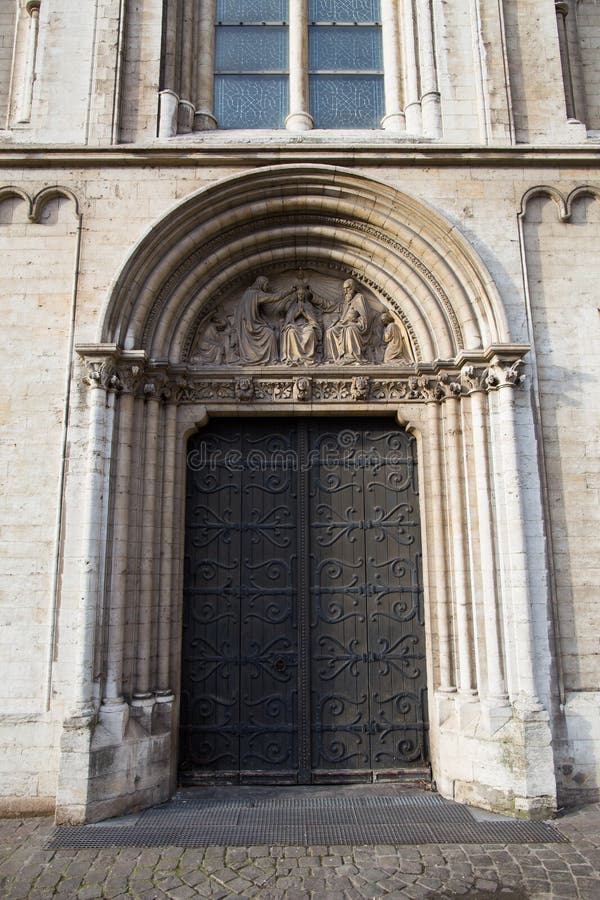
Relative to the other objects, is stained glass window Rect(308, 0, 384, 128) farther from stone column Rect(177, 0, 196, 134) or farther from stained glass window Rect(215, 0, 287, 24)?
stone column Rect(177, 0, 196, 134)

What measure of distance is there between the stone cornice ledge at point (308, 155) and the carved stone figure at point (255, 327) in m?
1.20

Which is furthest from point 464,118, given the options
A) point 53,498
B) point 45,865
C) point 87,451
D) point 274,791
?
point 45,865

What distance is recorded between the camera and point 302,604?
594cm

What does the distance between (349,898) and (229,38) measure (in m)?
8.06

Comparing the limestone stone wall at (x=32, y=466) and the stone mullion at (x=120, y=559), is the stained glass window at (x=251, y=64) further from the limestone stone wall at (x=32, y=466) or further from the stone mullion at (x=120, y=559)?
the stone mullion at (x=120, y=559)

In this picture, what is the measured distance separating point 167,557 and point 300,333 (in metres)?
2.53

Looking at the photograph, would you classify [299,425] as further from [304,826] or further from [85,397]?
[304,826]

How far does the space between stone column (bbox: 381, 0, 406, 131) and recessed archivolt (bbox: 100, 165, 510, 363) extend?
1.21m

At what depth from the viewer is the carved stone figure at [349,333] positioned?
6.27 metres

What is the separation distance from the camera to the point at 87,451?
5520mm

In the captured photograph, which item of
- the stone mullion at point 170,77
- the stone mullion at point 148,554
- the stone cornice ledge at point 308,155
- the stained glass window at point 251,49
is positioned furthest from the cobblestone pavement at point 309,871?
the stained glass window at point 251,49

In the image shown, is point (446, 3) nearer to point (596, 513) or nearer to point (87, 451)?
point (596, 513)

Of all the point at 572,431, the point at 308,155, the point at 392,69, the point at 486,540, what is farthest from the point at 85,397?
the point at 392,69

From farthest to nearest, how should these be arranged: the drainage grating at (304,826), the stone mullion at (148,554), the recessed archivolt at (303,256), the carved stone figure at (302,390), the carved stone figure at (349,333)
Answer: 1. the carved stone figure at (349,333)
2. the carved stone figure at (302,390)
3. the recessed archivolt at (303,256)
4. the stone mullion at (148,554)
5. the drainage grating at (304,826)
